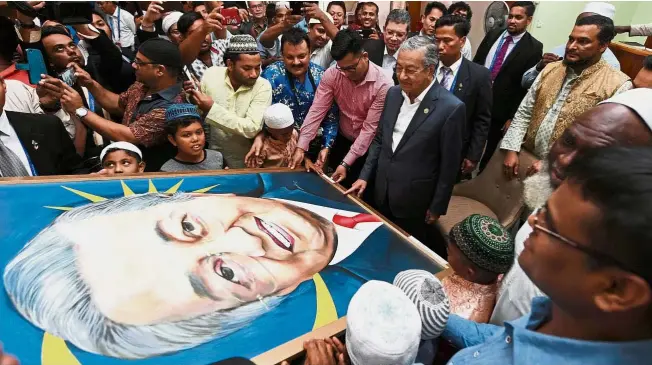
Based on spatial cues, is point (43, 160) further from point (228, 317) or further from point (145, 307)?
point (228, 317)

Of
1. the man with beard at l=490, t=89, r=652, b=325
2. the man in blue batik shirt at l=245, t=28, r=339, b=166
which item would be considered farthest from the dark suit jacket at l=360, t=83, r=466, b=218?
the man with beard at l=490, t=89, r=652, b=325

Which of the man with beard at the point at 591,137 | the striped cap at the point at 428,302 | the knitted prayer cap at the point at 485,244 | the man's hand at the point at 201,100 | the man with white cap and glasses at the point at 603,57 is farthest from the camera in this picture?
the man with white cap and glasses at the point at 603,57

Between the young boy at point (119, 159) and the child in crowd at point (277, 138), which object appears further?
the child in crowd at point (277, 138)

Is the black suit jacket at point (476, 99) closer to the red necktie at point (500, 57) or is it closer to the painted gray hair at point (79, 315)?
the red necktie at point (500, 57)

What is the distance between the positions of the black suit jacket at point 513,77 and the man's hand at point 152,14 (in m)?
3.07

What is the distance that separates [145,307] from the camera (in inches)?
48.6

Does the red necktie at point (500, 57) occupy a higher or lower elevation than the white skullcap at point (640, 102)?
lower

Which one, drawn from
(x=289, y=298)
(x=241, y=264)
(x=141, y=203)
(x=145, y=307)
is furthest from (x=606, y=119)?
(x=141, y=203)

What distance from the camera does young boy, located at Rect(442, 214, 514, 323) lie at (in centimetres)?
131

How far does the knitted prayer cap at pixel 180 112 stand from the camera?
2070mm

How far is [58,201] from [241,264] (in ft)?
2.77

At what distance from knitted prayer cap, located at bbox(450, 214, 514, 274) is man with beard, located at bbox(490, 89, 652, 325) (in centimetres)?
5

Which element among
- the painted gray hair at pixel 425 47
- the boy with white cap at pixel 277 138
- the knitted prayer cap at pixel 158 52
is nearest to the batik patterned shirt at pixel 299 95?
the boy with white cap at pixel 277 138

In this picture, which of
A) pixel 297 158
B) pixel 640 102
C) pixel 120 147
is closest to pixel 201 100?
pixel 120 147
